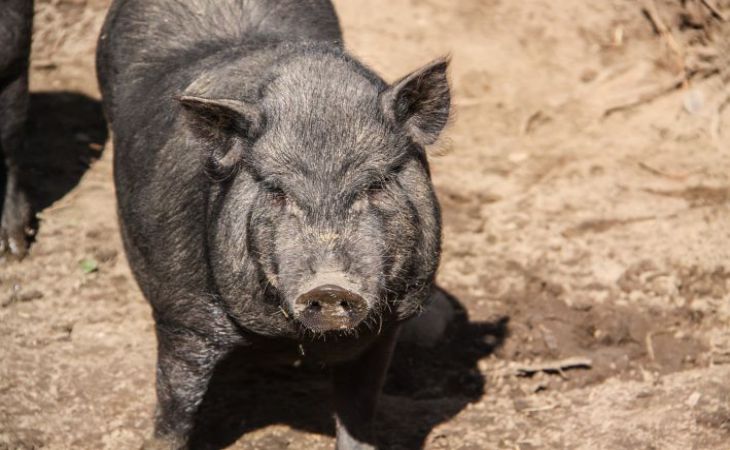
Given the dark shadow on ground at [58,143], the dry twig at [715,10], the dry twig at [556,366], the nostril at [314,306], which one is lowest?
the dark shadow on ground at [58,143]

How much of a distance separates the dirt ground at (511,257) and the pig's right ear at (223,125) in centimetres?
83

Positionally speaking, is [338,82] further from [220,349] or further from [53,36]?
[53,36]

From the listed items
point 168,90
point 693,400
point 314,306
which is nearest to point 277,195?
point 314,306

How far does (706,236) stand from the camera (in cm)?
776

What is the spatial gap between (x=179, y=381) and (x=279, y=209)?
1.19 meters

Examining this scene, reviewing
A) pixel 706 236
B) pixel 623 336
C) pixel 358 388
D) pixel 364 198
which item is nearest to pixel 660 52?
pixel 706 236

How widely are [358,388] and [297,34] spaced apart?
1817 mm

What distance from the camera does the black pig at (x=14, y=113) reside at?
7195mm

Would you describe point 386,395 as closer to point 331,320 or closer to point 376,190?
point 376,190

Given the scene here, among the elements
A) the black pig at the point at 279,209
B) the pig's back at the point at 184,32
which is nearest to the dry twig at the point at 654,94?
the pig's back at the point at 184,32

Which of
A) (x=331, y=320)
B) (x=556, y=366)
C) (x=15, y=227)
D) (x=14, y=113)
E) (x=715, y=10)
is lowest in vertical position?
(x=556, y=366)

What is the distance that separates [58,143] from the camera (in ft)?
28.2

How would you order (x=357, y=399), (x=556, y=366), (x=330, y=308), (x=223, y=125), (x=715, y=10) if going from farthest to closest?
1. (x=715, y=10)
2. (x=556, y=366)
3. (x=357, y=399)
4. (x=223, y=125)
5. (x=330, y=308)

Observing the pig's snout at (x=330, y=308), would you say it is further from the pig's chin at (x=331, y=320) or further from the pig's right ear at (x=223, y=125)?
the pig's right ear at (x=223, y=125)
